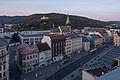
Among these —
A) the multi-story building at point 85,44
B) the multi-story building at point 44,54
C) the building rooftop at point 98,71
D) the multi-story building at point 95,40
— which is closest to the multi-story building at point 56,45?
the multi-story building at point 44,54

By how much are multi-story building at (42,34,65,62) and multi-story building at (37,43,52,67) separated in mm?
1616

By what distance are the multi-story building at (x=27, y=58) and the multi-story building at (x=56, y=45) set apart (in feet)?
25.2

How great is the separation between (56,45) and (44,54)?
6687mm

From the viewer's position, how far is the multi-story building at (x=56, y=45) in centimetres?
5522

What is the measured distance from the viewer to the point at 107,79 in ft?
57.7

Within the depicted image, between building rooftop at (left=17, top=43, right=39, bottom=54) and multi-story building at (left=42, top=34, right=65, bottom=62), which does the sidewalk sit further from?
multi-story building at (left=42, top=34, right=65, bottom=62)

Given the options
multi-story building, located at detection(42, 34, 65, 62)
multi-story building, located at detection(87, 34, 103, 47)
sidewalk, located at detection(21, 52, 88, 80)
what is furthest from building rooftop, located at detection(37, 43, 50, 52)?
multi-story building, located at detection(87, 34, 103, 47)

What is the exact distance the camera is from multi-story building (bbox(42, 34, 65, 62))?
55.2m

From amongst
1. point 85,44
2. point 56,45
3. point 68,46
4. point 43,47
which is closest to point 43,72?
point 43,47

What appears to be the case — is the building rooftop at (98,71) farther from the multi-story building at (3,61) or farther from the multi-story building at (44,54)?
the multi-story building at (44,54)

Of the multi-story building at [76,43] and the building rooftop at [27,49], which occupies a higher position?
the building rooftop at [27,49]

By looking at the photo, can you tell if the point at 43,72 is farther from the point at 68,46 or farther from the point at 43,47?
the point at 68,46

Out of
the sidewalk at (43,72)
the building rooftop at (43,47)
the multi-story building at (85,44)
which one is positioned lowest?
the sidewalk at (43,72)

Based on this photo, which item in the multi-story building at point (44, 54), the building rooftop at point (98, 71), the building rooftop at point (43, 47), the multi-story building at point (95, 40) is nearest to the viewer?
the building rooftop at point (98, 71)
